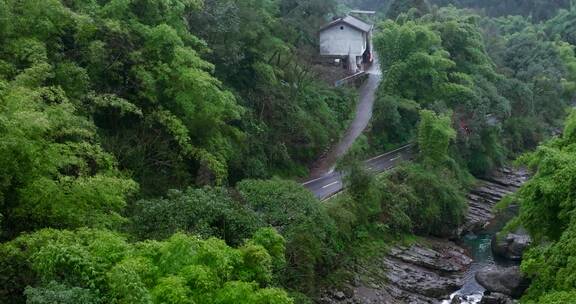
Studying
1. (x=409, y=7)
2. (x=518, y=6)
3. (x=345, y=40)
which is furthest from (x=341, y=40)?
(x=518, y=6)

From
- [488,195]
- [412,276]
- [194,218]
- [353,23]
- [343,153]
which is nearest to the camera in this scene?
[194,218]

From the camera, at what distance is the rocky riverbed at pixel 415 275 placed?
2805cm

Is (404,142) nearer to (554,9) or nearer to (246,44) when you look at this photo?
(246,44)

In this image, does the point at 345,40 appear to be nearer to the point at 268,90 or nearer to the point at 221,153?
the point at 268,90

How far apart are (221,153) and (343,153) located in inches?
620

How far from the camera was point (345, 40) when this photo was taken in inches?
2265

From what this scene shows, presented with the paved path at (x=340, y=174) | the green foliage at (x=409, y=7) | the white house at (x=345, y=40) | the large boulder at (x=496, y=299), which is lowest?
the large boulder at (x=496, y=299)

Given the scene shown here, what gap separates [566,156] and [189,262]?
1733 centimetres

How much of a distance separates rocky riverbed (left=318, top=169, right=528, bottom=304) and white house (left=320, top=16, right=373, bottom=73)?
23450 millimetres

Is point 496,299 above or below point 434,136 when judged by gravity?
below

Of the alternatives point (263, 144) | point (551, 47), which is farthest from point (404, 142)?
point (551, 47)

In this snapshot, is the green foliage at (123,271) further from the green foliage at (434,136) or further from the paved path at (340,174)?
the green foliage at (434,136)

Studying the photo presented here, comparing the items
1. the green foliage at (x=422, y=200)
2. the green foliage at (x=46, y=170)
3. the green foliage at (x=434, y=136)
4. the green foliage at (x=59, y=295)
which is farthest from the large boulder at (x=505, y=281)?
the green foliage at (x=59, y=295)

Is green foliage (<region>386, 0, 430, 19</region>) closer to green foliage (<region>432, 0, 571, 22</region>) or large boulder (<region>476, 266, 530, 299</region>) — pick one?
green foliage (<region>432, 0, 571, 22</region>)
